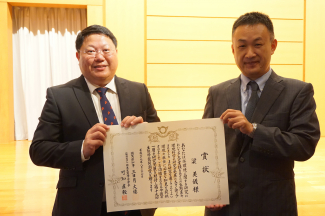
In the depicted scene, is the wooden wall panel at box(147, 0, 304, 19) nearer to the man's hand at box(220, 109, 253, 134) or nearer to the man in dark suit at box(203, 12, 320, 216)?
the man in dark suit at box(203, 12, 320, 216)

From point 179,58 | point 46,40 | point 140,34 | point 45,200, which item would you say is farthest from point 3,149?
point 179,58

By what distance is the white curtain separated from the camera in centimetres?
564

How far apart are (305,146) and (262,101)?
0.83 feet

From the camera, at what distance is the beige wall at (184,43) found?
530 cm

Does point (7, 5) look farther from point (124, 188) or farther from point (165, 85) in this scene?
point (124, 188)

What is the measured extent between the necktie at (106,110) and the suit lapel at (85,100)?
0.13ft

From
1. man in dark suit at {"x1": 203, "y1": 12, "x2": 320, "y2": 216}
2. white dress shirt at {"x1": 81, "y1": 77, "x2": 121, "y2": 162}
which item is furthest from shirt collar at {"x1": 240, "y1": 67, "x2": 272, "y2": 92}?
white dress shirt at {"x1": 81, "y1": 77, "x2": 121, "y2": 162}

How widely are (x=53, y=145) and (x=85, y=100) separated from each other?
0.79 ft

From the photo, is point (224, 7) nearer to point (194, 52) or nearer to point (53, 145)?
point (194, 52)

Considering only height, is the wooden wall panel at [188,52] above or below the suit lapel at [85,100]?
above

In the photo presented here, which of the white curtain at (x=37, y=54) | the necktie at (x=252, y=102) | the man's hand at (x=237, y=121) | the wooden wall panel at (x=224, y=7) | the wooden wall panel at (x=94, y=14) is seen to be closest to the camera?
the man's hand at (x=237, y=121)

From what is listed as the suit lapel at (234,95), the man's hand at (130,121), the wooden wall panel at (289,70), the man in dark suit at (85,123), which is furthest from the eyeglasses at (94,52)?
the wooden wall panel at (289,70)

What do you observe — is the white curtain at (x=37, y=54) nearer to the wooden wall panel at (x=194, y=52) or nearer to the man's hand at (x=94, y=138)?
the wooden wall panel at (x=194, y=52)

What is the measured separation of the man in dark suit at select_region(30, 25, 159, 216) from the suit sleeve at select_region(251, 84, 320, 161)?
0.50 meters
